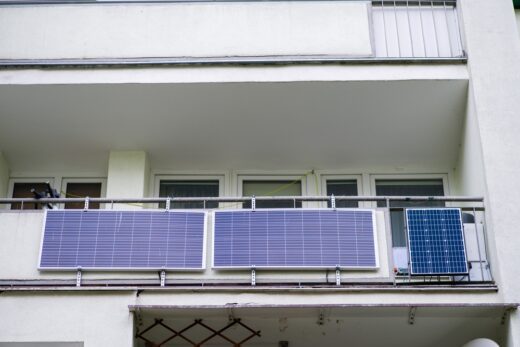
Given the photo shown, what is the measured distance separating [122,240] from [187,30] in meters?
3.05

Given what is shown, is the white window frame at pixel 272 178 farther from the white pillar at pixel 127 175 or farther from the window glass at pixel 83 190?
the window glass at pixel 83 190

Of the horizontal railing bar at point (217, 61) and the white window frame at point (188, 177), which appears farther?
the white window frame at point (188, 177)

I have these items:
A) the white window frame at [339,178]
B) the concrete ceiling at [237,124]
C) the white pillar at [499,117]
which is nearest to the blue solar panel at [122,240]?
the concrete ceiling at [237,124]

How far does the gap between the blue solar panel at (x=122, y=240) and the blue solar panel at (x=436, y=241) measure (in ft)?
8.10

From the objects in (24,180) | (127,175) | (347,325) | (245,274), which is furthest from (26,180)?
(347,325)

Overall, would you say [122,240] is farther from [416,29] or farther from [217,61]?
[416,29]

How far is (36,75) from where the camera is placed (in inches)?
452

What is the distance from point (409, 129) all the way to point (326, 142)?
116 cm

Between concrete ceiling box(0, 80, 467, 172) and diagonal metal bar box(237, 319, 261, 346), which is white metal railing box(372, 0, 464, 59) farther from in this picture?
diagonal metal bar box(237, 319, 261, 346)

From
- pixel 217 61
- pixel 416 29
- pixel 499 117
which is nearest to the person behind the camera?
pixel 499 117

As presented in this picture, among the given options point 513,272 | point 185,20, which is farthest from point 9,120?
point 513,272

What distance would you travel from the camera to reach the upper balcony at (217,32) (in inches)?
459

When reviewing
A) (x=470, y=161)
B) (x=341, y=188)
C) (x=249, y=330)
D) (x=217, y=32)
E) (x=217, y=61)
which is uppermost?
(x=217, y=32)

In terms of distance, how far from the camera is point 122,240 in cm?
1047
